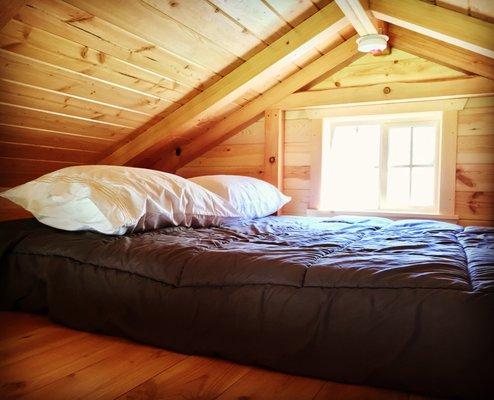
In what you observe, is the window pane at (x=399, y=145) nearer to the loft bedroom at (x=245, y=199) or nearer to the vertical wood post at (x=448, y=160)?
the loft bedroom at (x=245, y=199)

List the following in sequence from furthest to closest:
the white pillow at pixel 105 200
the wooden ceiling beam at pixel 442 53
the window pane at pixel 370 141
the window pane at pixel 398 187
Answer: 1. the window pane at pixel 370 141
2. the window pane at pixel 398 187
3. the wooden ceiling beam at pixel 442 53
4. the white pillow at pixel 105 200

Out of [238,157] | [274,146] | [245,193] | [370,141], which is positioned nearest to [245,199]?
[245,193]

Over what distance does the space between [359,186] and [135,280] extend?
7.64ft

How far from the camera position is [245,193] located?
2652 millimetres

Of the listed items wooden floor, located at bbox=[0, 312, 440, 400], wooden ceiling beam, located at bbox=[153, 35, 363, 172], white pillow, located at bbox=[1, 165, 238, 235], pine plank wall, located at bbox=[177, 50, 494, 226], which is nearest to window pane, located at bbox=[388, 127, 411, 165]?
pine plank wall, located at bbox=[177, 50, 494, 226]

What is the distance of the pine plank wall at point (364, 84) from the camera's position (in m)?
2.83

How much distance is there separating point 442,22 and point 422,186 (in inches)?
49.6

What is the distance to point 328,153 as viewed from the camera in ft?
11.1

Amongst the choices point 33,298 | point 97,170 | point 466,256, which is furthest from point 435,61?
point 33,298

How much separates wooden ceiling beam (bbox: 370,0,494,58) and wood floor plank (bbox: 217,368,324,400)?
6.40ft

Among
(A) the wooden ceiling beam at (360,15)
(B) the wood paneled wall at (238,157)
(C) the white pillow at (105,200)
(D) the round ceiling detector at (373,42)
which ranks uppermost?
(A) the wooden ceiling beam at (360,15)

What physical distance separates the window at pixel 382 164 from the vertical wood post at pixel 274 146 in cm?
35

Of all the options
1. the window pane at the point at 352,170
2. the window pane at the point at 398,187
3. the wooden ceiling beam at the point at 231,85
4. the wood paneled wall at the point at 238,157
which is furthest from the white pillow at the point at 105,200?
the window pane at the point at 398,187

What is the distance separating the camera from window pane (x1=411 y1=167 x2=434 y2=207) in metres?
3.09
